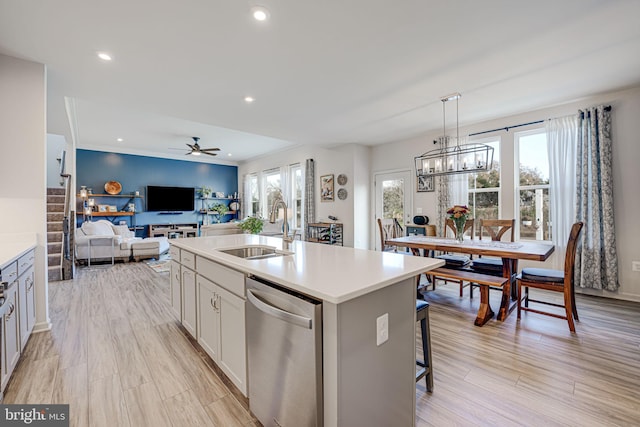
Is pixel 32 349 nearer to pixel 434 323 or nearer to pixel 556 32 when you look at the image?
pixel 434 323

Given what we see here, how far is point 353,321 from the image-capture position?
3.78 feet

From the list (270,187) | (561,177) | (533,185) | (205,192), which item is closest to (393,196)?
(533,185)

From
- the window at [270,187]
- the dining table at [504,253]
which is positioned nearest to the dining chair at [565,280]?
the dining table at [504,253]

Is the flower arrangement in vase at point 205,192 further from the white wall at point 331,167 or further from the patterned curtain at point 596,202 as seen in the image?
the patterned curtain at point 596,202

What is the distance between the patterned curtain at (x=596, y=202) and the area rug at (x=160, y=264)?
252 inches

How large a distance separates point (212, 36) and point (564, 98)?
446 centimetres

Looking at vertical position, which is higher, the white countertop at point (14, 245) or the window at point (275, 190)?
the window at point (275, 190)

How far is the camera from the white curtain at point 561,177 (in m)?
3.81

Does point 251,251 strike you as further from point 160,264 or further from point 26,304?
point 160,264

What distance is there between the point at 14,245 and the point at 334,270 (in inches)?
111

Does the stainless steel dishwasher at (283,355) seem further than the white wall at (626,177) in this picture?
No

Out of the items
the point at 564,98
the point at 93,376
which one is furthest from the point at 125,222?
the point at 564,98

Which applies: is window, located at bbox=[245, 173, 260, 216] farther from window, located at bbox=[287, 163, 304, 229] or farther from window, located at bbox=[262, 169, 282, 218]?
window, located at bbox=[287, 163, 304, 229]

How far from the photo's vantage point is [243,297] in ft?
5.29
